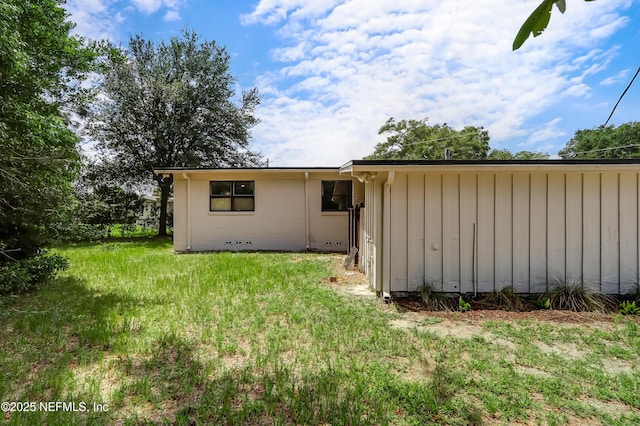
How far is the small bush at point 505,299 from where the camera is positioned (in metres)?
4.30

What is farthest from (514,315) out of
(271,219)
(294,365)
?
(271,219)

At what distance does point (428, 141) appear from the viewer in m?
28.0

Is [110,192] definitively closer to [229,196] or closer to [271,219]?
[229,196]

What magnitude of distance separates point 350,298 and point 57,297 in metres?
4.19

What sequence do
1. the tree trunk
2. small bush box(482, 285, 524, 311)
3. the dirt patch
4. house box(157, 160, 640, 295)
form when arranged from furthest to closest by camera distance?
1. the tree trunk
2. house box(157, 160, 640, 295)
3. small bush box(482, 285, 524, 311)
4. the dirt patch

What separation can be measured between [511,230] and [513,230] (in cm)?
3

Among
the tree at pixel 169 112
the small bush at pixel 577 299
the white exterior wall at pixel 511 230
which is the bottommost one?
the small bush at pixel 577 299

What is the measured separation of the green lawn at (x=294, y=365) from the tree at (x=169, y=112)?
11.8 meters

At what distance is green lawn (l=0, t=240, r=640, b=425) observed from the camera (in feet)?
6.92

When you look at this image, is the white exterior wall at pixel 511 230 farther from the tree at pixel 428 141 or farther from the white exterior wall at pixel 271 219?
the tree at pixel 428 141

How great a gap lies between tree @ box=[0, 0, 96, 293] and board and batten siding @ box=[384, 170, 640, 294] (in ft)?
14.9

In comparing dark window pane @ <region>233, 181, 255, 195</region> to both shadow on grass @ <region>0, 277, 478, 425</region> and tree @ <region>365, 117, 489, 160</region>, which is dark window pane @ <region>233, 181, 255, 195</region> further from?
tree @ <region>365, 117, 489, 160</region>

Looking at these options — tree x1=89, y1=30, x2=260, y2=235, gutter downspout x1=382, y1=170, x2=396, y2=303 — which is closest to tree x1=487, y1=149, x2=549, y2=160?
tree x1=89, y1=30, x2=260, y2=235

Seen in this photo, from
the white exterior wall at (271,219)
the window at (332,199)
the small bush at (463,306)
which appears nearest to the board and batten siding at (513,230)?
the small bush at (463,306)
